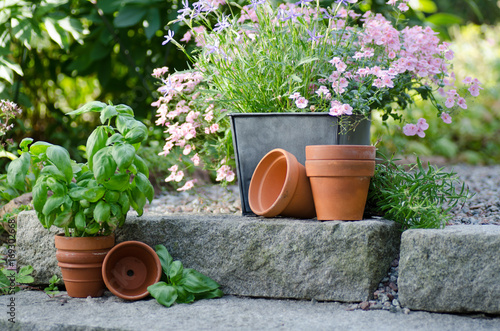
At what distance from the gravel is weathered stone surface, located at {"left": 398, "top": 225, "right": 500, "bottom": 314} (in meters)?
0.09

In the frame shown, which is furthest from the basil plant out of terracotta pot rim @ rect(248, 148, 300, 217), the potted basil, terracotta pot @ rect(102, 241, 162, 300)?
terracotta pot rim @ rect(248, 148, 300, 217)

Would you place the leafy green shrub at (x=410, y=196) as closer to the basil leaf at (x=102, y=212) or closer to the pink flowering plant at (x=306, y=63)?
the pink flowering plant at (x=306, y=63)

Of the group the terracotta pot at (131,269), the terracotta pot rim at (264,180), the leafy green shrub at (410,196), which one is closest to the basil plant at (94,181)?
the terracotta pot at (131,269)

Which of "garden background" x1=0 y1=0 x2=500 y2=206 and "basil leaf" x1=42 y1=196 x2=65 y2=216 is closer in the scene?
"basil leaf" x1=42 y1=196 x2=65 y2=216

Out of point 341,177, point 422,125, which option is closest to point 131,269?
point 341,177

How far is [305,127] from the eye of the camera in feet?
6.44

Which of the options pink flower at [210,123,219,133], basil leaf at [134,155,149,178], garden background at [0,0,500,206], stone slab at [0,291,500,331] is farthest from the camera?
garden background at [0,0,500,206]

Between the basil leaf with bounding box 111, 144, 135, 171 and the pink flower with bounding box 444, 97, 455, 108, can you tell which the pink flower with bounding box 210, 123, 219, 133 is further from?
the pink flower with bounding box 444, 97, 455, 108

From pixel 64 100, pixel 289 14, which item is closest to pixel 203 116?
pixel 289 14

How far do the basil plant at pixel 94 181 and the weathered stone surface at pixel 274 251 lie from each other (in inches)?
7.7

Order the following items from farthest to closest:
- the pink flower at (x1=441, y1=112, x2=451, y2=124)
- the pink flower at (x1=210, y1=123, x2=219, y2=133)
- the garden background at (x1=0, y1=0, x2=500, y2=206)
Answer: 1. the garden background at (x1=0, y1=0, x2=500, y2=206)
2. the pink flower at (x1=210, y1=123, x2=219, y2=133)
3. the pink flower at (x1=441, y1=112, x2=451, y2=124)

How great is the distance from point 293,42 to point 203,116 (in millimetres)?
572

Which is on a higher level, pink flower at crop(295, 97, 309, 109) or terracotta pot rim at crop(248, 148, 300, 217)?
pink flower at crop(295, 97, 309, 109)

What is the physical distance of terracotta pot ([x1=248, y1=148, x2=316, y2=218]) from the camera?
71.6 inches
